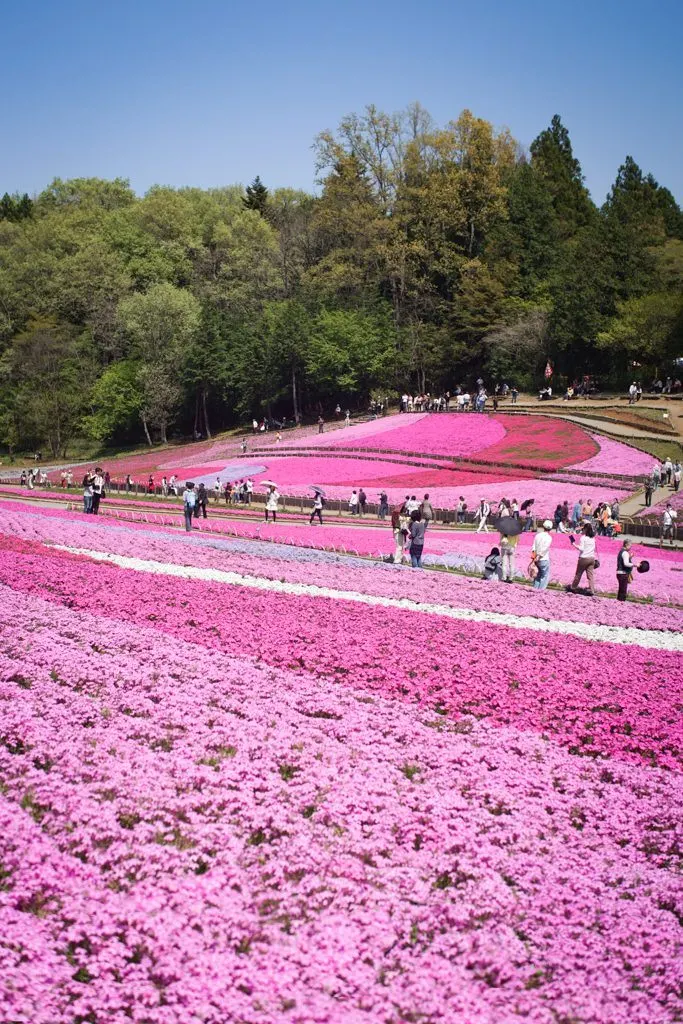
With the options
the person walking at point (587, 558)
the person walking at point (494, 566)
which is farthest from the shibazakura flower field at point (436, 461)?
the person walking at point (587, 558)

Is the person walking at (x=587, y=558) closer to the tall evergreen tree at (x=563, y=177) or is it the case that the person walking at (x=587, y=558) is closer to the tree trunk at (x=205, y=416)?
the tree trunk at (x=205, y=416)

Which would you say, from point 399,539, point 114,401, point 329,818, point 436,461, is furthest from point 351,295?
point 329,818

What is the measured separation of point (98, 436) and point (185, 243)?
1233 inches

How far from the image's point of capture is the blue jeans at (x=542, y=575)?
22938 millimetres

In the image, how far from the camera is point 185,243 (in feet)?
363

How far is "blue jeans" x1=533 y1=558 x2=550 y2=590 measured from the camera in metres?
22.9

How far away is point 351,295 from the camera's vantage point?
95.1 m

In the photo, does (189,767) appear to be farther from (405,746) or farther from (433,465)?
(433,465)

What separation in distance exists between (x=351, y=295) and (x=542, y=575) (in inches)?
2986

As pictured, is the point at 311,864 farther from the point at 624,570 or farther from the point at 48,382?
the point at 48,382

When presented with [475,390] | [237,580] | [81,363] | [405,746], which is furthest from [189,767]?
[81,363]

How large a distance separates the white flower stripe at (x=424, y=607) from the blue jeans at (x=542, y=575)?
329 centimetres

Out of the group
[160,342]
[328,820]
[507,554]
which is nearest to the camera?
[328,820]

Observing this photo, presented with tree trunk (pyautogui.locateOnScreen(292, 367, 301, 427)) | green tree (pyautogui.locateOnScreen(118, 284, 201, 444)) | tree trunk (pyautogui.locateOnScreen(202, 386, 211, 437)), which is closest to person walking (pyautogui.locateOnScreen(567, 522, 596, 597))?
tree trunk (pyautogui.locateOnScreen(292, 367, 301, 427))
